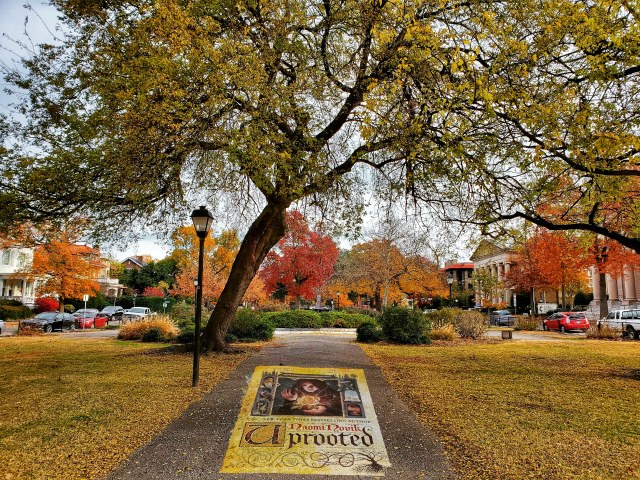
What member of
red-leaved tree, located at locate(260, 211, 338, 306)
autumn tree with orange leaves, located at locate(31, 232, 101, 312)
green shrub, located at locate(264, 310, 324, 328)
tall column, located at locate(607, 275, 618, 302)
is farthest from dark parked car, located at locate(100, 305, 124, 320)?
tall column, located at locate(607, 275, 618, 302)

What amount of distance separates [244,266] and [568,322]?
83.1ft

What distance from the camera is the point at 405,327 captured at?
668 inches

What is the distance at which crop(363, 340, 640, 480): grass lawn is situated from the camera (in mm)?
4816

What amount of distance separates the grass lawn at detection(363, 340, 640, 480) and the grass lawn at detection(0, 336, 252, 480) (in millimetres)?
3988

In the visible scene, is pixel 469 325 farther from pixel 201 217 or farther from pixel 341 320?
pixel 201 217

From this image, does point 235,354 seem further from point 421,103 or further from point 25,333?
point 25,333

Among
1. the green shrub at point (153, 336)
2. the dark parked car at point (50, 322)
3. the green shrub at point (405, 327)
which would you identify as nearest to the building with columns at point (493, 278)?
the green shrub at point (405, 327)

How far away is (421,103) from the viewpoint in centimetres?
860

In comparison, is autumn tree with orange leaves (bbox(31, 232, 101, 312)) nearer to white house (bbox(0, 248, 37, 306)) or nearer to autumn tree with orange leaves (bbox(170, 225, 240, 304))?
autumn tree with orange leaves (bbox(170, 225, 240, 304))

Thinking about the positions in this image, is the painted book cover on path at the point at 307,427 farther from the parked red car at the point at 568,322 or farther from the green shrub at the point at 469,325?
the parked red car at the point at 568,322

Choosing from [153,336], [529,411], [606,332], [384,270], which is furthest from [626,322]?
[153,336]

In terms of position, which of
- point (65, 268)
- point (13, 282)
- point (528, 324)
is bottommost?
point (528, 324)

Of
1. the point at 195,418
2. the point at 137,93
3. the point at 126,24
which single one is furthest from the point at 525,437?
the point at 126,24

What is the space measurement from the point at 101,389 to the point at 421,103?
827cm
